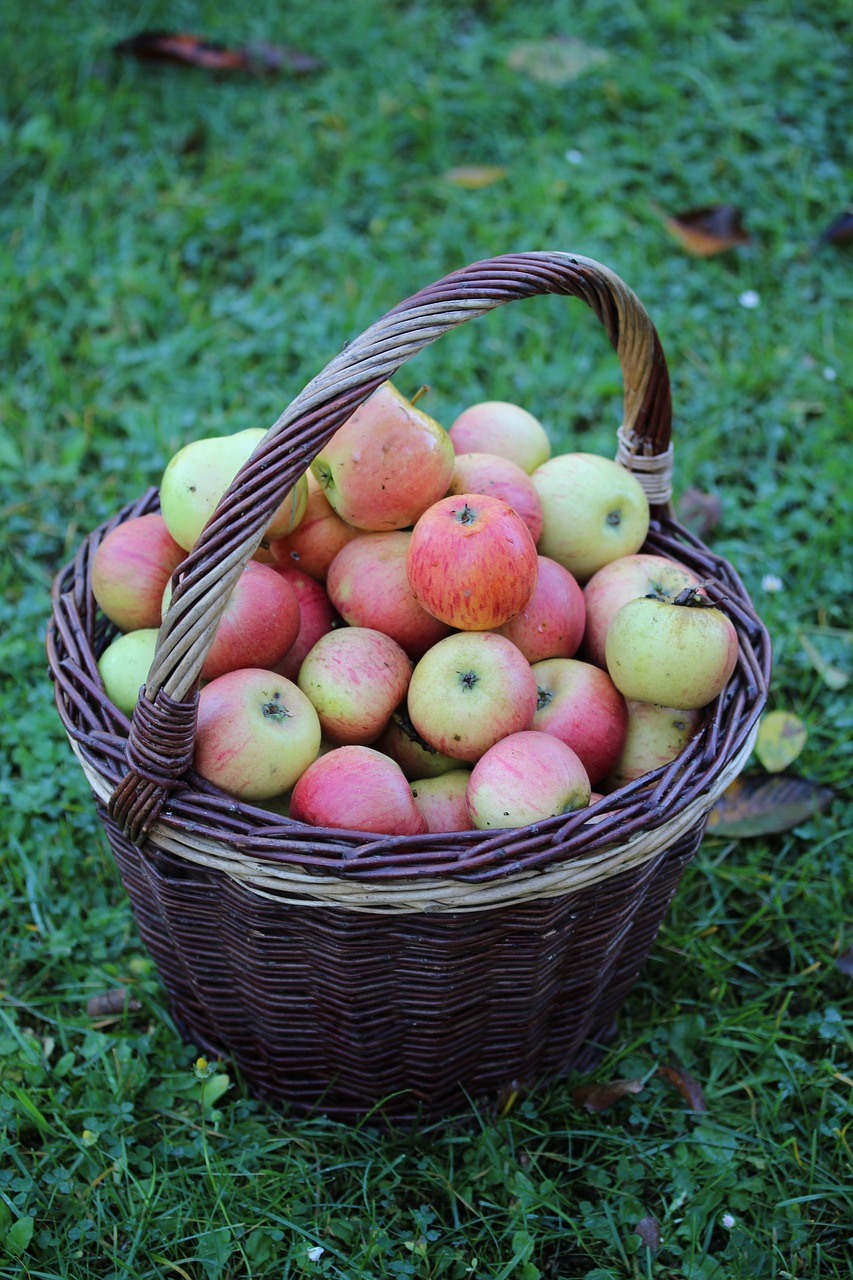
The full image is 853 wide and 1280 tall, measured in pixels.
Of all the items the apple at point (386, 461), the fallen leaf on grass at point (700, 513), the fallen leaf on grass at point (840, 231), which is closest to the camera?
the apple at point (386, 461)

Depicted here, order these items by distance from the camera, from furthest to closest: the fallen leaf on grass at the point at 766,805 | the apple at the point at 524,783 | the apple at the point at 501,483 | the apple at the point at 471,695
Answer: the fallen leaf on grass at the point at 766,805 → the apple at the point at 501,483 → the apple at the point at 471,695 → the apple at the point at 524,783

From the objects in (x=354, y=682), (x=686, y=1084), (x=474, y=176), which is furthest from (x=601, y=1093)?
(x=474, y=176)

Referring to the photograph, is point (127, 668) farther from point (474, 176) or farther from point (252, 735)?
point (474, 176)

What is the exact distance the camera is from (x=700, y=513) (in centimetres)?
301

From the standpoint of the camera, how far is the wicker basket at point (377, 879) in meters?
1.40

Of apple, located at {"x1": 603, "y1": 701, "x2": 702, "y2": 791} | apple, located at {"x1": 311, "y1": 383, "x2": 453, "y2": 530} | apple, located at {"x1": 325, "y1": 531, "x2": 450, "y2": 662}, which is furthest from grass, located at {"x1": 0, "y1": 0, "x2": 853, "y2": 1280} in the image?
apple, located at {"x1": 311, "y1": 383, "x2": 453, "y2": 530}

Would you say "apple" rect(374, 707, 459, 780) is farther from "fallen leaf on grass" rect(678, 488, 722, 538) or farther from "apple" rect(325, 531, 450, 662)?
"fallen leaf on grass" rect(678, 488, 722, 538)

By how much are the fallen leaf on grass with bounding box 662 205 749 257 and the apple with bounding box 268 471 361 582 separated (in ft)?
8.06

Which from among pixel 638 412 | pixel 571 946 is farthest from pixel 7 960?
pixel 638 412

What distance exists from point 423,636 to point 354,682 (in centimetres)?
20

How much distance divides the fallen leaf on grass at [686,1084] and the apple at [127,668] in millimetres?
1170

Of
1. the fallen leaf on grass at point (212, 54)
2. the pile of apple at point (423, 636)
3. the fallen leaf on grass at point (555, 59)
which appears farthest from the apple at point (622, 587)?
the fallen leaf on grass at point (212, 54)

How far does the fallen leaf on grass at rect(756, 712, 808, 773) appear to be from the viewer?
238 centimetres

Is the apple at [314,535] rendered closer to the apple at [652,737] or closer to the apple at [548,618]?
the apple at [548,618]
